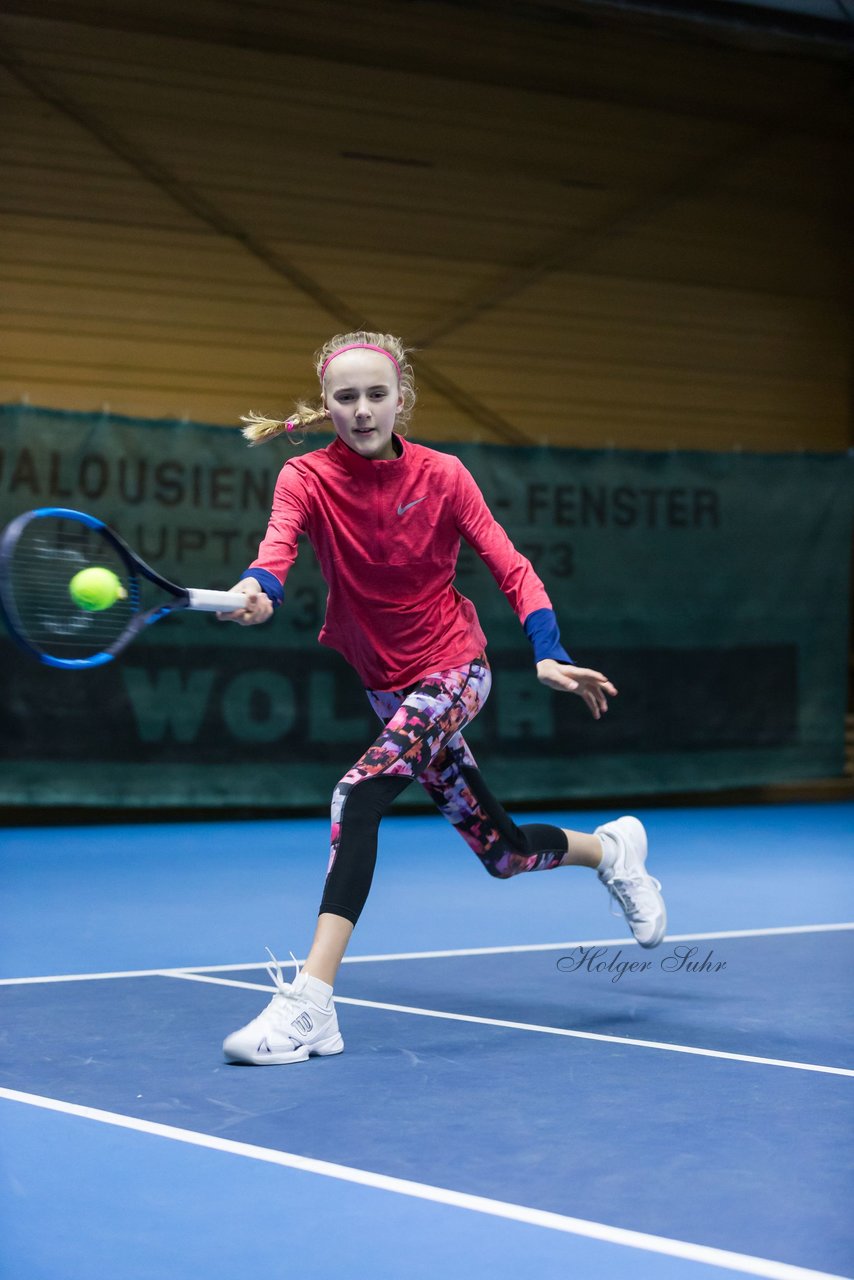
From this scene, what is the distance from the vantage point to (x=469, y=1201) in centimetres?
272

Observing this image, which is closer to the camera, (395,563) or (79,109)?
(395,563)

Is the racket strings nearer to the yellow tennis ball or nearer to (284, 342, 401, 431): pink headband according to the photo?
the yellow tennis ball

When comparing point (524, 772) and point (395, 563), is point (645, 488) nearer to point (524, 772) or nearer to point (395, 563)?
point (524, 772)

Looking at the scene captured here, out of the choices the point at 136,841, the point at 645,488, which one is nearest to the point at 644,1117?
the point at 136,841

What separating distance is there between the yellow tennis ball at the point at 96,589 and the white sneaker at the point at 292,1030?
927mm

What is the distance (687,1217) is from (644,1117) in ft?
2.07

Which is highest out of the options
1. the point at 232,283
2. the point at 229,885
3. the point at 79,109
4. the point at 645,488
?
the point at 79,109

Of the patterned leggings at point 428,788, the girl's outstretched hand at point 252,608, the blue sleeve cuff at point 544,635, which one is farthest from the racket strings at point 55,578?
the blue sleeve cuff at point 544,635

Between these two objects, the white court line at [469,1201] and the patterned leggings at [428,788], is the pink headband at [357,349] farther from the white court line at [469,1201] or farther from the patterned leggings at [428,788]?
the white court line at [469,1201]

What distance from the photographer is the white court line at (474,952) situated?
4.95 metres

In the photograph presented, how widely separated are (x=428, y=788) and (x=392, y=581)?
1.87 feet

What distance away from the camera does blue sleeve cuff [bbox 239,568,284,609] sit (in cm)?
392

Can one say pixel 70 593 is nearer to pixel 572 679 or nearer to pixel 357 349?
pixel 357 349

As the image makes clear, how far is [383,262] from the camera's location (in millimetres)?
11156
